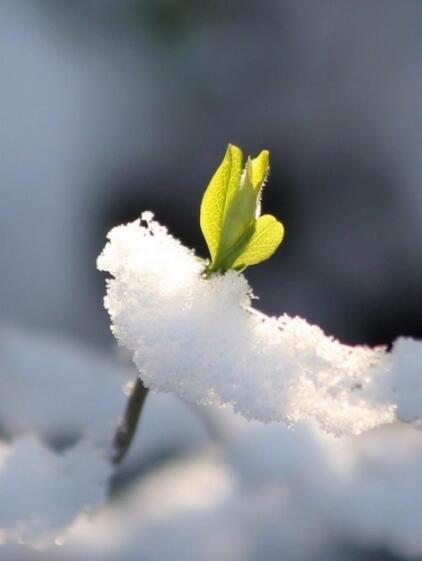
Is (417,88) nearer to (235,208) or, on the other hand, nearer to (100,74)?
(100,74)

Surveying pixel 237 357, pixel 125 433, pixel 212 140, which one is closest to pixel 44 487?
pixel 125 433

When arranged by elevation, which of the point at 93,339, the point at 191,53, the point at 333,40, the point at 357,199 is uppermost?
the point at 333,40

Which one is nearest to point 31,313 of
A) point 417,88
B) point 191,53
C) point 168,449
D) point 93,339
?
point 93,339

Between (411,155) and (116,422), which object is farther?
(411,155)

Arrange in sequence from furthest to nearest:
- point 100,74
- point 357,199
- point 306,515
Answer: point 100,74
point 357,199
point 306,515

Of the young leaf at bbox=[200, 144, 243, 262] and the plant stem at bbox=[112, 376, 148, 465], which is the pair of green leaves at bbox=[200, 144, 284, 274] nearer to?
the young leaf at bbox=[200, 144, 243, 262]

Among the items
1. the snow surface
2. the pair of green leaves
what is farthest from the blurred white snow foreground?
the snow surface
